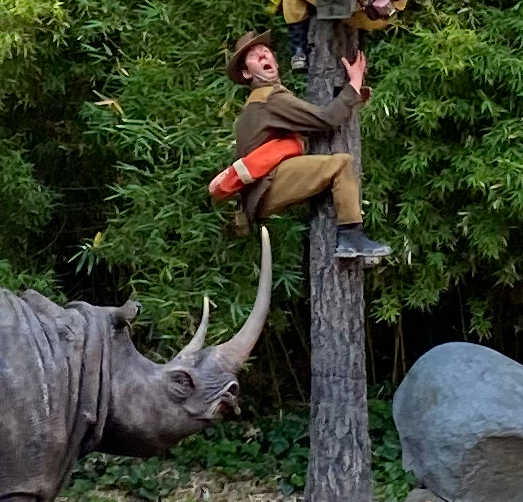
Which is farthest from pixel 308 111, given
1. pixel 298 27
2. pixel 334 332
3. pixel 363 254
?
pixel 334 332

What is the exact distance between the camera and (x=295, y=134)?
3006 millimetres

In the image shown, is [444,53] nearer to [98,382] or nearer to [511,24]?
[511,24]

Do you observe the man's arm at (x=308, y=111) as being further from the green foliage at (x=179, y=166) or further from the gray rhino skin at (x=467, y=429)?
the gray rhino skin at (x=467, y=429)

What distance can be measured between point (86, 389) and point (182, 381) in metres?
0.23

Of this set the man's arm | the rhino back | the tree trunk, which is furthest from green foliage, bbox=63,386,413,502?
the rhino back

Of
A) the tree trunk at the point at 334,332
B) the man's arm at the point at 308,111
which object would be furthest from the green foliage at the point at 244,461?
the man's arm at the point at 308,111

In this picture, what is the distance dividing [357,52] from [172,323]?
1.35m

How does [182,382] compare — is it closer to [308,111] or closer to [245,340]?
[245,340]

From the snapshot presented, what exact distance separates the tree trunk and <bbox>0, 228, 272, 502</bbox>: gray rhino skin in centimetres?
88

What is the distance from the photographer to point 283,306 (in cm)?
458

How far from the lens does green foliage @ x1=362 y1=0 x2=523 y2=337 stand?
365 centimetres

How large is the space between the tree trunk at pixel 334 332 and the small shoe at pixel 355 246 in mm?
98

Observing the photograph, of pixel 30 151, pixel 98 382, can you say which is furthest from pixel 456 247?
pixel 98 382

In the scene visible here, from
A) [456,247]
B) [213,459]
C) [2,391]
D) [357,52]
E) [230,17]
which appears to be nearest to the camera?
[2,391]
